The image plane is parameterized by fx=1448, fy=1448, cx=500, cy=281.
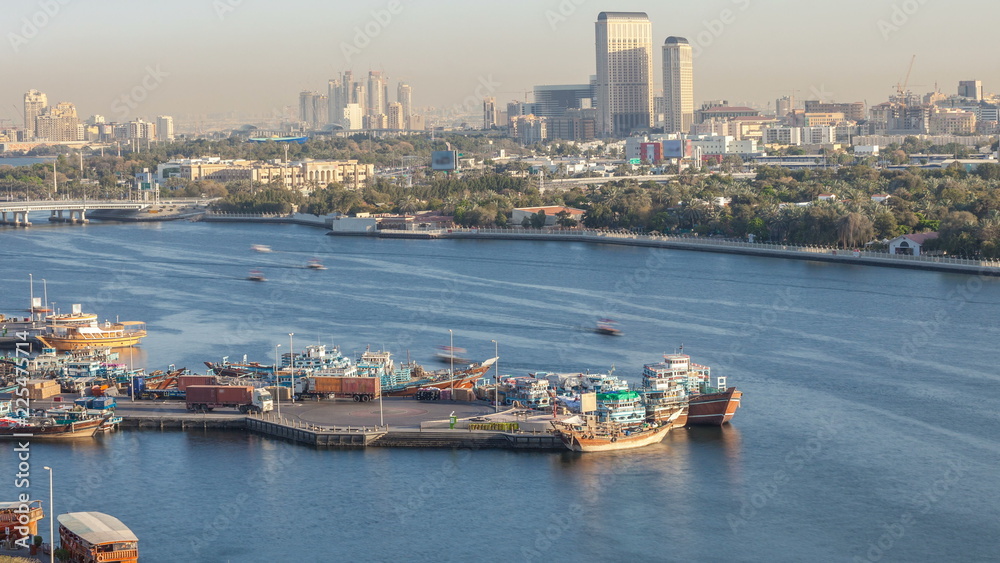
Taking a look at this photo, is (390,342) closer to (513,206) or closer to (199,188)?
(513,206)

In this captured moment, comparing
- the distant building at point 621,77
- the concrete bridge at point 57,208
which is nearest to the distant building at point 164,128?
the distant building at point 621,77

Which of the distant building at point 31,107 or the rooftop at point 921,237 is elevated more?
the distant building at point 31,107

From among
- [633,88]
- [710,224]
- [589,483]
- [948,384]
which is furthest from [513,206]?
[633,88]

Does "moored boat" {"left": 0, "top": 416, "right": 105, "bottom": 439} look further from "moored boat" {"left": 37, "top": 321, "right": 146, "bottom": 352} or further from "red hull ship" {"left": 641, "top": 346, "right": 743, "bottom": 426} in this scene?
"red hull ship" {"left": 641, "top": 346, "right": 743, "bottom": 426}

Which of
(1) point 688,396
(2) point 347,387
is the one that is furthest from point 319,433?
(1) point 688,396

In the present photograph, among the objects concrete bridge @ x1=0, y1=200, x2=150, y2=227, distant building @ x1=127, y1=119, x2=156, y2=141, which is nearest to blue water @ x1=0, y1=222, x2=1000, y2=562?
concrete bridge @ x1=0, y1=200, x2=150, y2=227

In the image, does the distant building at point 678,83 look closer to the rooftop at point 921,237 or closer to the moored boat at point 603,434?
the rooftop at point 921,237
